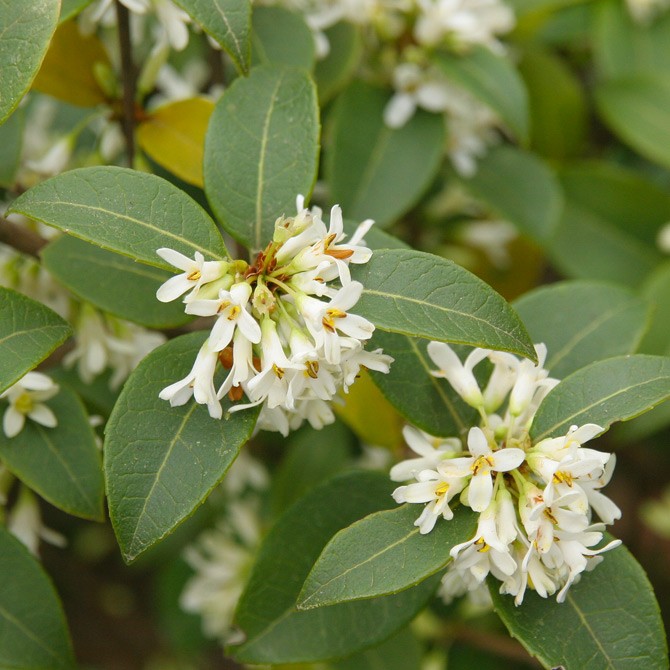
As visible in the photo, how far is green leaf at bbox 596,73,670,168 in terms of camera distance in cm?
202

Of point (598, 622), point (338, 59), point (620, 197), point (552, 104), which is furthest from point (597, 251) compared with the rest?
point (598, 622)

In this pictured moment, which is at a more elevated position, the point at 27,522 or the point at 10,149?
the point at 10,149

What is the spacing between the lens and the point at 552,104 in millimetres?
2193

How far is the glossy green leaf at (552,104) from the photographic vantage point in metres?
2.17

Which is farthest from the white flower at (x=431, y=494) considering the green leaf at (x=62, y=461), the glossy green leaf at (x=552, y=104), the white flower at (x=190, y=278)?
the glossy green leaf at (x=552, y=104)

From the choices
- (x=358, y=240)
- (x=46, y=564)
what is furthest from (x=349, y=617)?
(x=46, y=564)

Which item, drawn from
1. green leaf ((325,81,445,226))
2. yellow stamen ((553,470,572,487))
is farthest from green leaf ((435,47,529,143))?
yellow stamen ((553,470,572,487))

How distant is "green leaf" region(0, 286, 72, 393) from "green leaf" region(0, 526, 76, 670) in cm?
37

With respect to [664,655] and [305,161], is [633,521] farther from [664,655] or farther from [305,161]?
[305,161]

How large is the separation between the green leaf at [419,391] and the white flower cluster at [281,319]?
127 millimetres

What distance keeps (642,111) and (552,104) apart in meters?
0.24

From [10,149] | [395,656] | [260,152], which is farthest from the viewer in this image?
[395,656]

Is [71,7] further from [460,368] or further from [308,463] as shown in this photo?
[308,463]

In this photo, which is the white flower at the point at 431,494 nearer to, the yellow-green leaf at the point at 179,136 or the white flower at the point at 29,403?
the white flower at the point at 29,403
